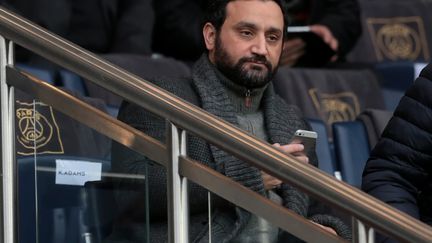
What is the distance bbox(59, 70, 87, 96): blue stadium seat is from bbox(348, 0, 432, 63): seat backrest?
2270mm

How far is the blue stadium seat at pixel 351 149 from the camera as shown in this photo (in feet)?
16.3

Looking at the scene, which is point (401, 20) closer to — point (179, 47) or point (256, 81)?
point (179, 47)

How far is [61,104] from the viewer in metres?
3.25

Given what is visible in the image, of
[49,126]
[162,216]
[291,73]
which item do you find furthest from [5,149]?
[291,73]

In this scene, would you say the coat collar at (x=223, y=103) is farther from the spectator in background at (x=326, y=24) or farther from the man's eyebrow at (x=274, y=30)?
the spectator in background at (x=326, y=24)

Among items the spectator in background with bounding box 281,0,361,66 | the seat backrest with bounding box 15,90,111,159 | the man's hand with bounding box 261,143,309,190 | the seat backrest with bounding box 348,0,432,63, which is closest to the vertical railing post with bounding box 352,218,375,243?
the man's hand with bounding box 261,143,309,190

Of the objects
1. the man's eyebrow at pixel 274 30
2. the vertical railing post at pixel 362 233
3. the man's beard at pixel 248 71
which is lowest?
the vertical railing post at pixel 362 233

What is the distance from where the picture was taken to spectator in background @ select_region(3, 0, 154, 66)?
557 centimetres

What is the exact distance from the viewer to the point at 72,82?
5.04 m

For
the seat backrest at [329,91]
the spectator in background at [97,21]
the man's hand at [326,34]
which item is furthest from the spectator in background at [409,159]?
the man's hand at [326,34]

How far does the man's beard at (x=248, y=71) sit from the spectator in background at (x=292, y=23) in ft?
7.18

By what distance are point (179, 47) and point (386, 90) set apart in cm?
102

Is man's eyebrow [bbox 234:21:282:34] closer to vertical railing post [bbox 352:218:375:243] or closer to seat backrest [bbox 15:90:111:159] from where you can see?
seat backrest [bbox 15:90:111:159]

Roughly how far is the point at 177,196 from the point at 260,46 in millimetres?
977
